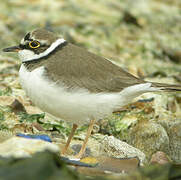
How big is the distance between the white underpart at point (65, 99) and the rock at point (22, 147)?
85 cm

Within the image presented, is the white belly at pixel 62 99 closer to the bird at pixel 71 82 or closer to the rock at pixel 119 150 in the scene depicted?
the bird at pixel 71 82

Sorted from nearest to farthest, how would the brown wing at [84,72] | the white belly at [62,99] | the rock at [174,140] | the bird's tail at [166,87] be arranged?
1. the white belly at [62,99]
2. the brown wing at [84,72]
3. the bird's tail at [166,87]
4. the rock at [174,140]

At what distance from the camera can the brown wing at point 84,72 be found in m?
4.41

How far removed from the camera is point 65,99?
429 cm

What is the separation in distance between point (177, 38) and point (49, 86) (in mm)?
7443

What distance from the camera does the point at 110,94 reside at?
4602 millimetres

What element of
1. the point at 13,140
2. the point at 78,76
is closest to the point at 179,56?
the point at 78,76

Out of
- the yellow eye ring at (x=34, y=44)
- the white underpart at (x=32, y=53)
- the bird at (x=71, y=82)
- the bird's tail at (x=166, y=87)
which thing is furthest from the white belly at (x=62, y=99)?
the bird's tail at (x=166, y=87)

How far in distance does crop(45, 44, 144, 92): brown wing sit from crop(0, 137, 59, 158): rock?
3.38ft

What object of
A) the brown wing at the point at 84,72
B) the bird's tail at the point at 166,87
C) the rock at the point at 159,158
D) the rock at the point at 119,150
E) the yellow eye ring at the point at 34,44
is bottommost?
the rock at the point at 159,158

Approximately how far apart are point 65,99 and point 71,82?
8.3 inches

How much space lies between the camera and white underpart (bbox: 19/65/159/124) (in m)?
4.29

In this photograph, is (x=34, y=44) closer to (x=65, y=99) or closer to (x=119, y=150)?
(x=65, y=99)

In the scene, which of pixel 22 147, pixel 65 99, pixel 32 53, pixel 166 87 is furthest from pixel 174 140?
pixel 22 147
